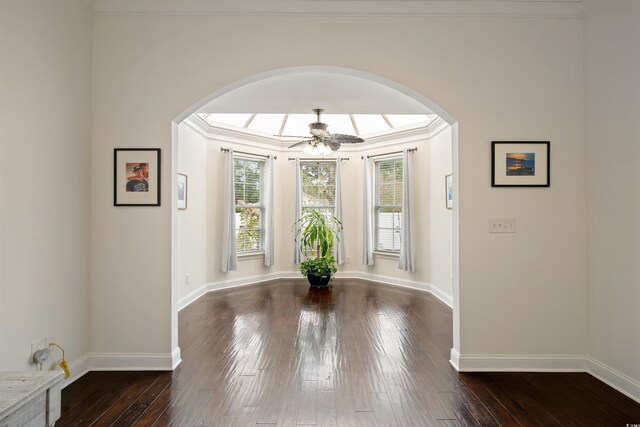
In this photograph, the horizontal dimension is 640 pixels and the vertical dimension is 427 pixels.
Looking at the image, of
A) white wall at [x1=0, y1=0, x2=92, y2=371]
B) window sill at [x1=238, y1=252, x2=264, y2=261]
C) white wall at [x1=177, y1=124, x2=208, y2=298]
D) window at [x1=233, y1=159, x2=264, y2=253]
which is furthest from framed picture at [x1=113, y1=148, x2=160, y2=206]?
window sill at [x1=238, y1=252, x2=264, y2=261]

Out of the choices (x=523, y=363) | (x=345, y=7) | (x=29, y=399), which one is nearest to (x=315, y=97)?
(x=345, y=7)

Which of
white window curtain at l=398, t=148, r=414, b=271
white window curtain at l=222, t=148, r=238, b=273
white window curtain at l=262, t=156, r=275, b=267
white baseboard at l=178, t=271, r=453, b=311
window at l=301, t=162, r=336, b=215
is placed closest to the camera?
white baseboard at l=178, t=271, r=453, b=311

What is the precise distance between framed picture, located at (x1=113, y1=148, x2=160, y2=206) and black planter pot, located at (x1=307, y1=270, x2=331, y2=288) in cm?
385

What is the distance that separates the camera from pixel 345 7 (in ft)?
9.70

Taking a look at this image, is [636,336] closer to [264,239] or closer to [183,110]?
[183,110]

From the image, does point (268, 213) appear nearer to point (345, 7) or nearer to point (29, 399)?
point (345, 7)

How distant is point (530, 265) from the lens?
2.94 metres

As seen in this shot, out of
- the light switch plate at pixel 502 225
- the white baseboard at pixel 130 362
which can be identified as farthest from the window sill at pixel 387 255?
the white baseboard at pixel 130 362

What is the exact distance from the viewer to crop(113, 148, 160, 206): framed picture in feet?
9.68

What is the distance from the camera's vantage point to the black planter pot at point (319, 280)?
20.9 ft

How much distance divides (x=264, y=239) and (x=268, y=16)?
457 cm

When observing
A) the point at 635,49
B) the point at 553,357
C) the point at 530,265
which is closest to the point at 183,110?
the point at 530,265

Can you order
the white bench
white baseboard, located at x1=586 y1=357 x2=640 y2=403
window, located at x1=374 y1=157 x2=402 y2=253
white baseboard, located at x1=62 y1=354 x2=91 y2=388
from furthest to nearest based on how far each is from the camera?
window, located at x1=374 y1=157 x2=402 y2=253 → white baseboard, located at x1=62 y1=354 x2=91 y2=388 → white baseboard, located at x1=586 y1=357 x2=640 y2=403 → the white bench

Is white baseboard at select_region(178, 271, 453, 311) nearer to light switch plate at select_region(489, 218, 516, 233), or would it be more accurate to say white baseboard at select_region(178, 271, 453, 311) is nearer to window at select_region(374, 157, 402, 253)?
window at select_region(374, 157, 402, 253)
